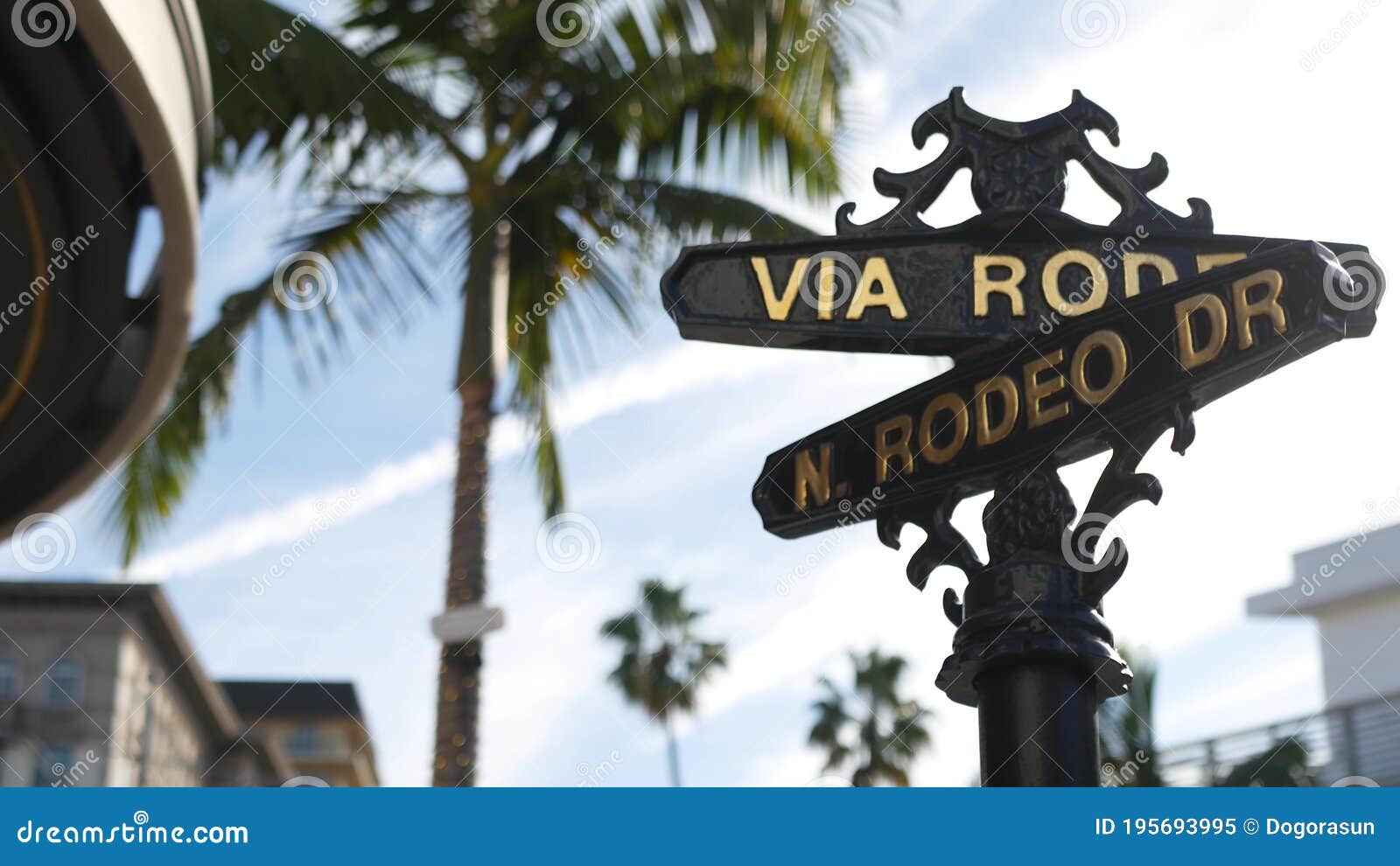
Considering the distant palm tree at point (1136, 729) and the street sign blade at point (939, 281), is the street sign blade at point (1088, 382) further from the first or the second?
the distant palm tree at point (1136, 729)

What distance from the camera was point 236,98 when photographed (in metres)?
9.10

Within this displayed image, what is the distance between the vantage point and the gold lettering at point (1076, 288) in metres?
2.45

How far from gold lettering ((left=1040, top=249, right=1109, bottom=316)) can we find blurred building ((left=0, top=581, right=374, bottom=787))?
33.4 metres

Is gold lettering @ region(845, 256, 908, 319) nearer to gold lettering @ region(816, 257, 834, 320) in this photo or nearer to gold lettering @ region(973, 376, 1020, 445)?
gold lettering @ region(816, 257, 834, 320)

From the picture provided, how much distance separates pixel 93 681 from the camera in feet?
125

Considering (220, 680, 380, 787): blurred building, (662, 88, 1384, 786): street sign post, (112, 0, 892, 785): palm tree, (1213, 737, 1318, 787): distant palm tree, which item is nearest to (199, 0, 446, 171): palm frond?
(112, 0, 892, 785): palm tree

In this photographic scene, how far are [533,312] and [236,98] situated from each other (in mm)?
2220

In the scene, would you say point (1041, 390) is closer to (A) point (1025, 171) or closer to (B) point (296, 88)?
(A) point (1025, 171)

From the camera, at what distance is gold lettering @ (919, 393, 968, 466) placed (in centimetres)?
239

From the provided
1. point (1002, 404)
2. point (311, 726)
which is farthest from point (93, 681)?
point (1002, 404)

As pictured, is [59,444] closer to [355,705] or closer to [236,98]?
[236,98]

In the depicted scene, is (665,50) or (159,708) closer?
(665,50)

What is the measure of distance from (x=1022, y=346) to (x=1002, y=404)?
10 cm
